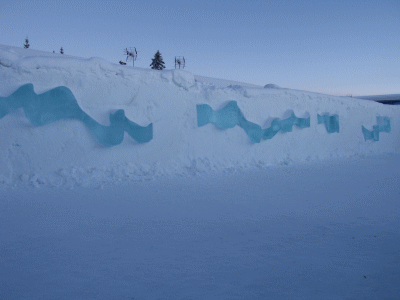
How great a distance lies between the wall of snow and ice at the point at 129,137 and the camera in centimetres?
461

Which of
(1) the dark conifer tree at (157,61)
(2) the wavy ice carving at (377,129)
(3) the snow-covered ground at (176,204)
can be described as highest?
(1) the dark conifer tree at (157,61)

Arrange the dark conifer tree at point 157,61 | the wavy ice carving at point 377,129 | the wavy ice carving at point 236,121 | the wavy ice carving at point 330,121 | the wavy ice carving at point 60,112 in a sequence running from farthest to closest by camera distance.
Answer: the dark conifer tree at point 157,61
the wavy ice carving at point 377,129
the wavy ice carving at point 330,121
the wavy ice carving at point 236,121
the wavy ice carving at point 60,112

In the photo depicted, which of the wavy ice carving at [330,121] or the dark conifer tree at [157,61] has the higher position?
the dark conifer tree at [157,61]

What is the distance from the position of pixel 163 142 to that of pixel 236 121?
7.25 feet

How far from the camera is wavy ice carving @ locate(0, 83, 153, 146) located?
4547 millimetres

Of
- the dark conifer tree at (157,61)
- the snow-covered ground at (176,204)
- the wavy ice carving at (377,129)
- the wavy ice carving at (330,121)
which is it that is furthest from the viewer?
the dark conifer tree at (157,61)

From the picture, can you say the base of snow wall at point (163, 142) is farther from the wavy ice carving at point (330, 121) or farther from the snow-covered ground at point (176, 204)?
the wavy ice carving at point (330, 121)

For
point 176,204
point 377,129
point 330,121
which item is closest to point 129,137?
point 176,204

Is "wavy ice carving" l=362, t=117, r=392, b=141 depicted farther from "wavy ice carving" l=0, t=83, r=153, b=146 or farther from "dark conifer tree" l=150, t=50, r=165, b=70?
"dark conifer tree" l=150, t=50, r=165, b=70

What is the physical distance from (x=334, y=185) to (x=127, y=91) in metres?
4.67

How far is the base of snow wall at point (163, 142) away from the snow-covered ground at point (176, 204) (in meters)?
0.03

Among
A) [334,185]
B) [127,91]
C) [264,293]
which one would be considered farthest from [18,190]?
[334,185]

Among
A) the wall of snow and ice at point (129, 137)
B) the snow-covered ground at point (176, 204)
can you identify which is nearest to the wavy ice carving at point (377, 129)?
the wall of snow and ice at point (129, 137)

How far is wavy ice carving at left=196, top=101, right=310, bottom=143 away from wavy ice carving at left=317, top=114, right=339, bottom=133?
1.59 metres
